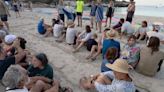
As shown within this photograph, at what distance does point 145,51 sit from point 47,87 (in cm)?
284

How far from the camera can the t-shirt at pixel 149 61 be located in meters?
6.22

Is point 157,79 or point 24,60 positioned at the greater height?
point 24,60

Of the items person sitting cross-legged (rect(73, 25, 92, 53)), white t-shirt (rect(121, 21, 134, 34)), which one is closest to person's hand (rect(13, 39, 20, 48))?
person sitting cross-legged (rect(73, 25, 92, 53))

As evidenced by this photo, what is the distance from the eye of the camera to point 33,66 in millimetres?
4930

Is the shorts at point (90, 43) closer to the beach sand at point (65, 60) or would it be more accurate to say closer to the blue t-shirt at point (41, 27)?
the beach sand at point (65, 60)

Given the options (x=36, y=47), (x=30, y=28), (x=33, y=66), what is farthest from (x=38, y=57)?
(x=30, y=28)

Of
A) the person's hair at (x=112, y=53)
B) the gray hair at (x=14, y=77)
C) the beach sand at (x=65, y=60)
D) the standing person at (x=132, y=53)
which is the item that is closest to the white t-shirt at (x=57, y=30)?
the beach sand at (x=65, y=60)

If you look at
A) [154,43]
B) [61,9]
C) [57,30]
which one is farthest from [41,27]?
[154,43]

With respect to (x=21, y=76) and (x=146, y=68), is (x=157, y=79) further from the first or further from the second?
(x=21, y=76)

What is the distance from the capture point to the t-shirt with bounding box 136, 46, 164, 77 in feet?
20.4

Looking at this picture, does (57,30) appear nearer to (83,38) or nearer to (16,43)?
(83,38)

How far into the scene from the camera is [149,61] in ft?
20.7

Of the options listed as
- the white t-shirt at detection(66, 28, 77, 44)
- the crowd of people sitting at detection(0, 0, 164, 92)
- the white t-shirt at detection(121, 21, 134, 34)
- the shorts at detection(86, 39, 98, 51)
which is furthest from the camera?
the white t-shirt at detection(121, 21, 134, 34)

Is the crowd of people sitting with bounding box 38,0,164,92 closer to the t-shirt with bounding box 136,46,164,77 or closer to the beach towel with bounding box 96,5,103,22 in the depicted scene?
the t-shirt with bounding box 136,46,164,77
